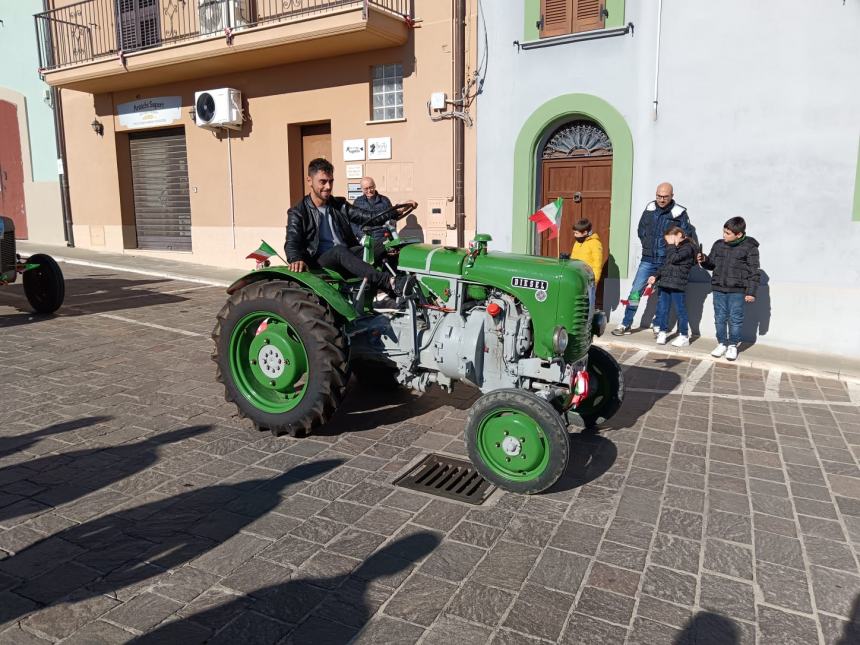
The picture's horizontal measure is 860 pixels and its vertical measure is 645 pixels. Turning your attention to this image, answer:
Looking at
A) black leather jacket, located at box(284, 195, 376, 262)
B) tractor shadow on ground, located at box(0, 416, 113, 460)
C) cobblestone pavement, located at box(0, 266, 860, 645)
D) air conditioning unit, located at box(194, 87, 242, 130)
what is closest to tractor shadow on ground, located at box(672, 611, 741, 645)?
cobblestone pavement, located at box(0, 266, 860, 645)

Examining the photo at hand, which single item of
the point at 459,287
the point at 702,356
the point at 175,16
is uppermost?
the point at 175,16

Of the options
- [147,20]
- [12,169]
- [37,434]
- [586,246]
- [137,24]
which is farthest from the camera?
[12,169]

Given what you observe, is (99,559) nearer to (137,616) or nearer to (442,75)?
(137,616)

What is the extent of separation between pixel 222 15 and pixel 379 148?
4.42 metres

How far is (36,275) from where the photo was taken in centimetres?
841

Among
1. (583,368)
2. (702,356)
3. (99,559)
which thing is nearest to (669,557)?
(583,368)

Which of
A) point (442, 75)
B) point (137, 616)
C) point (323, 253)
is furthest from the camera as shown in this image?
point (442, 75)

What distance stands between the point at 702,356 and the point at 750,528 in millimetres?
4233

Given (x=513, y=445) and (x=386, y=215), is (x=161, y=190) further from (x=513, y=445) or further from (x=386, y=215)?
(x=513, y=445)

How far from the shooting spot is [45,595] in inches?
104

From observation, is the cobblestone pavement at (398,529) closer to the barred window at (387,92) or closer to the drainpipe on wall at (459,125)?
the drainpipe on wall at (459,125)

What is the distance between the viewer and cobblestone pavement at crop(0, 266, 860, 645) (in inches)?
100

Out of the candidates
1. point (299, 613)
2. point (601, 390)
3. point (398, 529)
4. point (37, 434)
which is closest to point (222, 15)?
point (37, 434)

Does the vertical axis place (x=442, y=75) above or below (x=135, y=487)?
above
